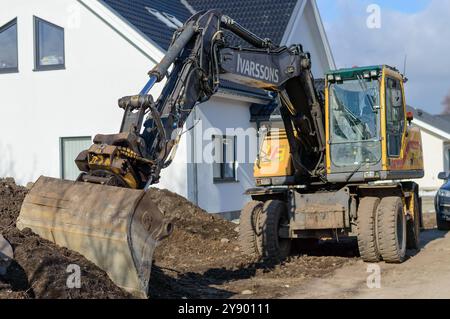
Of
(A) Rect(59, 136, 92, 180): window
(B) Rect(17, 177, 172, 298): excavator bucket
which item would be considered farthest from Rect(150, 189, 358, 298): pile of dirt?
(A) Rect(59, 136, 92, 180): window

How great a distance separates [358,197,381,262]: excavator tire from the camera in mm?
11352

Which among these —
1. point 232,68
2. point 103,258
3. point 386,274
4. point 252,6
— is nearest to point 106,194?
point 103,258

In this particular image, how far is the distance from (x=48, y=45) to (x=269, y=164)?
8.65 meters

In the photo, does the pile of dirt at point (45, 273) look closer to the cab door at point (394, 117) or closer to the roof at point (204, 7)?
the cab door at point (394, 117)

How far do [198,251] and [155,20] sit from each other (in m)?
8.64

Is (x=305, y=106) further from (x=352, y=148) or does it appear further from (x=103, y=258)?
(x=103, y=258)

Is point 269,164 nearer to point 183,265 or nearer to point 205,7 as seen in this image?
point 183,265

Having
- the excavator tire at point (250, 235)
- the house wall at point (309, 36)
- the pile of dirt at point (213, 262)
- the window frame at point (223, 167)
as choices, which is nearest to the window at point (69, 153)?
the pile of dirt at point (213, 262)

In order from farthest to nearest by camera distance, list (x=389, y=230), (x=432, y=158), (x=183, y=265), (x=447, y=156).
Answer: (x=447, y=156) → (x=432, y=158) → (x=183, y=265) → (x=389, y=230)

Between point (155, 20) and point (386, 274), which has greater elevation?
point (155, 20)

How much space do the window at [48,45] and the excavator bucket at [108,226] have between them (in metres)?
10.9

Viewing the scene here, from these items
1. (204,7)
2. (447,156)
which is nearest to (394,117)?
(204,7)

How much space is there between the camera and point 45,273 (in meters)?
7.32
